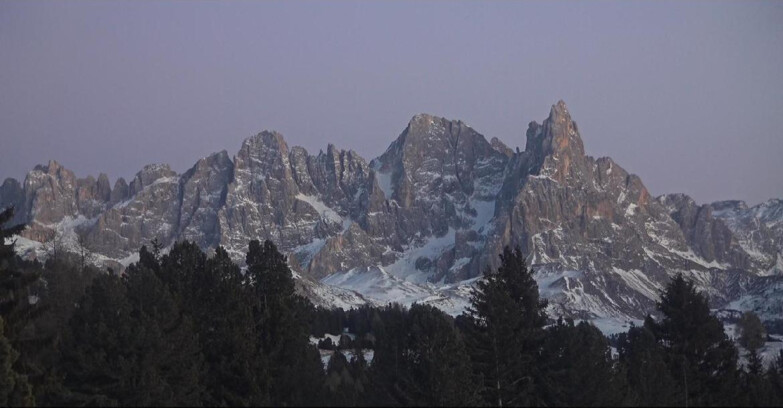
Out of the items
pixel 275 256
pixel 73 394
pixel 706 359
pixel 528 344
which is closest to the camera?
pixel 73 394

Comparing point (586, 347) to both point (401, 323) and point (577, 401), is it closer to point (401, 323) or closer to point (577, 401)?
point (577, 401)

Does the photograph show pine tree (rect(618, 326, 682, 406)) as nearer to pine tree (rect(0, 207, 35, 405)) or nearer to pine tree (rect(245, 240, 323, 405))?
pine tree (rect(245, 240, 323, 405))

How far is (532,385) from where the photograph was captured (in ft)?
195

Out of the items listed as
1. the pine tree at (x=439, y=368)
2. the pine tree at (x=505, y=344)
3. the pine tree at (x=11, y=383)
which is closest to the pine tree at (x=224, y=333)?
the pine tree at (x=439, y=368)

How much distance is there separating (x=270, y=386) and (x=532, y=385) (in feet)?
49.0

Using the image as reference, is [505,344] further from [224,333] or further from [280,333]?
[224,333]

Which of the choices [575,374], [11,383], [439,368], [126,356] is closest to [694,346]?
[575,374]

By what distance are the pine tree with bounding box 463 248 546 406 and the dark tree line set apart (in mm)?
92

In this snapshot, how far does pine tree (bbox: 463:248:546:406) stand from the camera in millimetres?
59500

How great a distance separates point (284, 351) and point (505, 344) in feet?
46.9

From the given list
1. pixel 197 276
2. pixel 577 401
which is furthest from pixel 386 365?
pixel 197 276

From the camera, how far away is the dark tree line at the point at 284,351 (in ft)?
174

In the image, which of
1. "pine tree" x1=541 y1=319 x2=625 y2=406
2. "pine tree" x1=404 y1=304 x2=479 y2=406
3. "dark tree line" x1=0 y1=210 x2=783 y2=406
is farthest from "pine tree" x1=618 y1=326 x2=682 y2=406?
"pine tree" x1=404 y1=304 x2=479 y2=406

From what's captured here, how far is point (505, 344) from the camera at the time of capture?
199 feet
